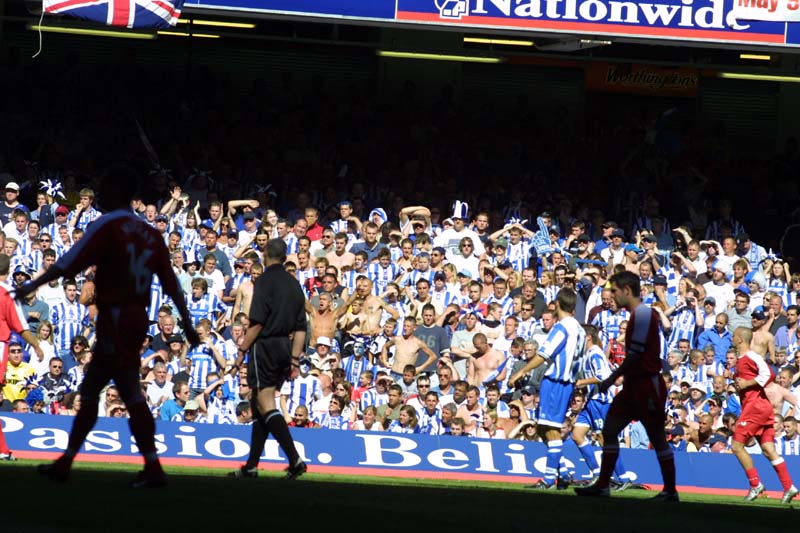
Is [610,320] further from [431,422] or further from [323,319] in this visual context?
[323,319]

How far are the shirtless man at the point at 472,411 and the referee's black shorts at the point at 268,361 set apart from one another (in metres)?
7.31

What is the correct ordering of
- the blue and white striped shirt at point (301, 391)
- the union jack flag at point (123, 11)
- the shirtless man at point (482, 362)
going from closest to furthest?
the blue and white striped shirt at point (301, 391), the shirtless man at point (482, 362), the union jack flag at point (123, 11)

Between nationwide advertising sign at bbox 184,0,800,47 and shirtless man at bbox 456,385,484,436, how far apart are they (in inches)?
258

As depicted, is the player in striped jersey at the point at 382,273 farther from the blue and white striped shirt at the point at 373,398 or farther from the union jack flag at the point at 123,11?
the union jack flag at the point at 123,11

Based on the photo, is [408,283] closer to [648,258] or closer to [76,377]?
[648,258]

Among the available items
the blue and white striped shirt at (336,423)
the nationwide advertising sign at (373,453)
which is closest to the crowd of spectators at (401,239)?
the blue and white striped shirt at (336,423)

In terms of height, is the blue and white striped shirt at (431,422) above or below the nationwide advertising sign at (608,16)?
below

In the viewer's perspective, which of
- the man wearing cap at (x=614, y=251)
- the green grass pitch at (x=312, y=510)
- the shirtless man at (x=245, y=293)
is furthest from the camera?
the man wearing cap at (x=614, y=251)

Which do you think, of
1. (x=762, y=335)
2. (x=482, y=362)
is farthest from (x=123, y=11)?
(x=762, y=335)

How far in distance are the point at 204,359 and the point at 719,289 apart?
843 cm

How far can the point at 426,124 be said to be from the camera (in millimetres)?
26062

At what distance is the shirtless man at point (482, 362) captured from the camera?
→ 2023 cm

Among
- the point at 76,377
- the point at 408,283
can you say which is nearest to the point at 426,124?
the point at 408,283

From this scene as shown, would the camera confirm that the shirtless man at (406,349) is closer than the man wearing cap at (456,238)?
Yes
